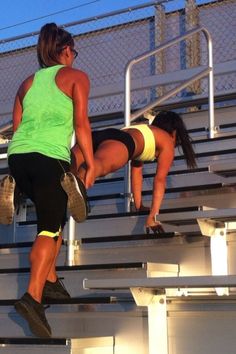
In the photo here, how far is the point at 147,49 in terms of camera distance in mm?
8039

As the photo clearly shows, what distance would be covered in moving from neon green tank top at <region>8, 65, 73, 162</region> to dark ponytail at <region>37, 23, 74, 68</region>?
6 cm

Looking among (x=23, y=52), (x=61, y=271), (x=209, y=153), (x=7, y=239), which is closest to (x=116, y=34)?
(x=23, y=52)

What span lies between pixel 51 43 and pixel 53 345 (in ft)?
4.70

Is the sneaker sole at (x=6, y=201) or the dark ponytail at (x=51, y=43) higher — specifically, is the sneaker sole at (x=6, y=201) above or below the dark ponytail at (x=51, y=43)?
below

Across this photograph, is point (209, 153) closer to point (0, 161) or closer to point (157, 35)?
point (0, 161)

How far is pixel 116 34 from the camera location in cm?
828

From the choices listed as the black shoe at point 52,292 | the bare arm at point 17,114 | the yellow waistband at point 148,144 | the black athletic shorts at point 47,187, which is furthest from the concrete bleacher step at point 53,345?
the yellow waistband at point 148,144

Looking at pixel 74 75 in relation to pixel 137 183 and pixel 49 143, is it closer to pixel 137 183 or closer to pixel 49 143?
pixel 49 143

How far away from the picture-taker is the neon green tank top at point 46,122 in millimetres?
3189

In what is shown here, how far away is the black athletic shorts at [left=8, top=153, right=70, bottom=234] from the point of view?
3.14 metres

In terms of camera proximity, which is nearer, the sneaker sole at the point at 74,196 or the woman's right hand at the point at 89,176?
the sneaker sole at the point at 74,196

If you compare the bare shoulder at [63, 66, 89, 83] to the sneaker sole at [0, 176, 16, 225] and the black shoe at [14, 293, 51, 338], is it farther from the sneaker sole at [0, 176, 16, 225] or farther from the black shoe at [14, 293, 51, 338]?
the black shoe at [14, 293, 51, 338]

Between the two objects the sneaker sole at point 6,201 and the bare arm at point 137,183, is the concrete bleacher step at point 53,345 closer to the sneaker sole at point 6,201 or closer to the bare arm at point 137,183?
the sneaker sole at point 6,201

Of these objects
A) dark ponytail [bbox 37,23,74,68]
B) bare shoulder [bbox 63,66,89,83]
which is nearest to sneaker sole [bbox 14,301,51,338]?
bare shoulder [bbox 63,66,89,83]
